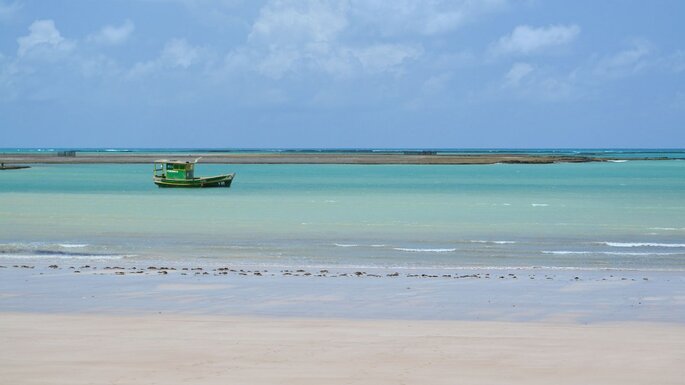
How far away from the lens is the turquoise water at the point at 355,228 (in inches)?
837

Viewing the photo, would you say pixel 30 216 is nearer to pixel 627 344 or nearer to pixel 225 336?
pixel 225 336

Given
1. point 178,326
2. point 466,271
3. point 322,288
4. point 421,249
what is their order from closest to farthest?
point 178,326 < point 322,288 < point 466,271 < point 421,249

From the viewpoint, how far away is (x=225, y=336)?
10.3 meters

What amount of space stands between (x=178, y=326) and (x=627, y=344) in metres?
4.80

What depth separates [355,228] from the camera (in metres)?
30.0

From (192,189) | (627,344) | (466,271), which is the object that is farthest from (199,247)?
(192,189)

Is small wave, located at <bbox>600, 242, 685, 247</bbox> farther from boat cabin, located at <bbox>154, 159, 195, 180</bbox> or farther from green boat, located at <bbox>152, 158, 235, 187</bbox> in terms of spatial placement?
boat cabin, located at <bbox>154, 159, 195, 180</bbox>

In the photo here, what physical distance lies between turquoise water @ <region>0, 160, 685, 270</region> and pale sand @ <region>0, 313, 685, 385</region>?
8.41 metres

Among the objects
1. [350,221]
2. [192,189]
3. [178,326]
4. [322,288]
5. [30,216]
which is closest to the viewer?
[178,326]

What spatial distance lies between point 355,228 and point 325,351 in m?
20.5

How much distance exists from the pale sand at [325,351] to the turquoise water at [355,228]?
841 centimetres

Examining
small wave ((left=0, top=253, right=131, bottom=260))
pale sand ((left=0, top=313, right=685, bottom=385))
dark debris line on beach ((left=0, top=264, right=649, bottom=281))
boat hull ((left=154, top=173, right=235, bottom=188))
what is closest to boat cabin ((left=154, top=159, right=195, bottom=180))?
boat hull ((left=154, top=173, right=235, bottom=188))

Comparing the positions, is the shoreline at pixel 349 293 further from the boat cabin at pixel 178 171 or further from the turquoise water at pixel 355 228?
the boat cabin at pixel 178 171

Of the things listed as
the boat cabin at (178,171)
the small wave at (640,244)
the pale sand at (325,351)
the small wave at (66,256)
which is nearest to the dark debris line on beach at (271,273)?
the small wave at (66,256)
